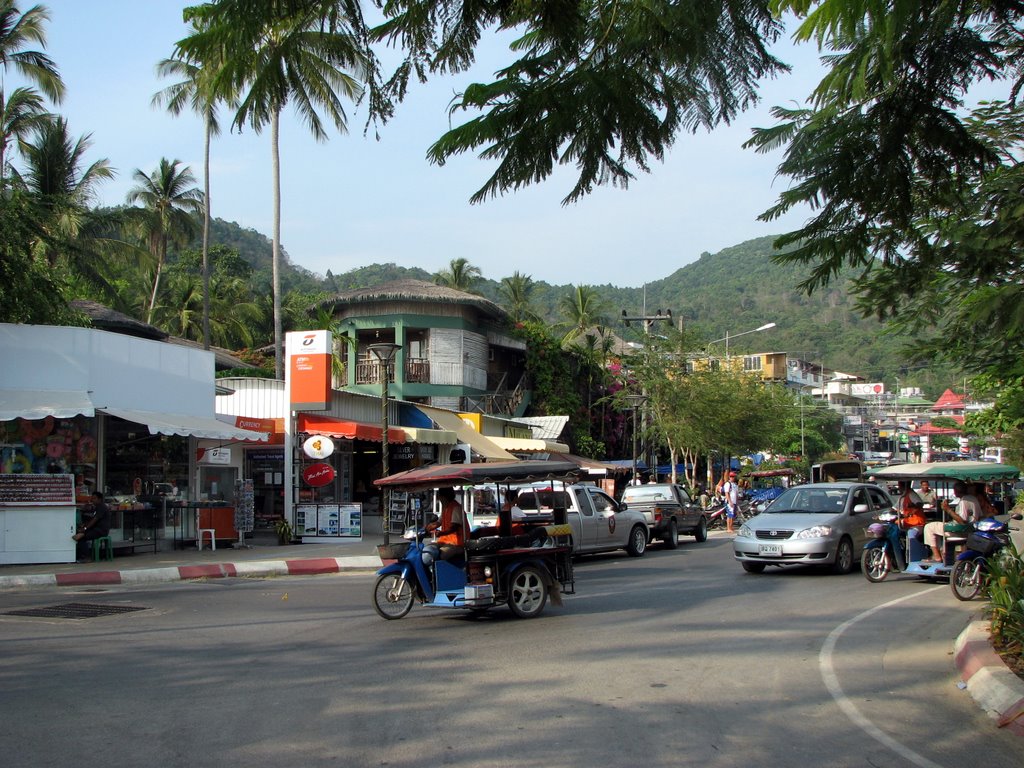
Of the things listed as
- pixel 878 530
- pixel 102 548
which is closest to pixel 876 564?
pixel 878 530

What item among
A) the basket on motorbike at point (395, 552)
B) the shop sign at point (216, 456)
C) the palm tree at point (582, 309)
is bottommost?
the basket on motorbike at point (395, 552)

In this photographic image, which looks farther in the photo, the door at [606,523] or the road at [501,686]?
the door at [606,523]

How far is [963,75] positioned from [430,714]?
5617mm

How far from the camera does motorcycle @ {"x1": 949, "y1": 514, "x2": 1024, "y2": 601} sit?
1309 centimetres

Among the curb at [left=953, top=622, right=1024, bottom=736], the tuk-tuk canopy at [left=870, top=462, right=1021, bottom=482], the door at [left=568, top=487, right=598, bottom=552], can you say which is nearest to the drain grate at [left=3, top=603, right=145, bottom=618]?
the door at [left=568, top=487, right=598, bottom=552]

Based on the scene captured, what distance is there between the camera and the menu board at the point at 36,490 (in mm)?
17734

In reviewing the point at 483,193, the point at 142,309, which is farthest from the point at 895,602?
the point at 142,309

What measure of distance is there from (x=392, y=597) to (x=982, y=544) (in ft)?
25.8

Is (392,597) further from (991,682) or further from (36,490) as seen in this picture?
(36,490)

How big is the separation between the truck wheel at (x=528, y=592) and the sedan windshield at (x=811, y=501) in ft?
24.0

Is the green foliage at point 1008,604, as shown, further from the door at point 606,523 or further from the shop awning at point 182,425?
the shop awning at point 182,425

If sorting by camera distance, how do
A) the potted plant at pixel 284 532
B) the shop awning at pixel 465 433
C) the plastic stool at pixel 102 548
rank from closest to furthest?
the plastic stool at pixel 102 548, the potted plant at pixel 284 532, the shop awning at pixel 465 433

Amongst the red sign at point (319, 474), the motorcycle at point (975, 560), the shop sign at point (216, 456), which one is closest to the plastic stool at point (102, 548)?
the shop sign at point (216, 456)

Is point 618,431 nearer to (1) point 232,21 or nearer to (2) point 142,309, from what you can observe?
(2) point 142,309
